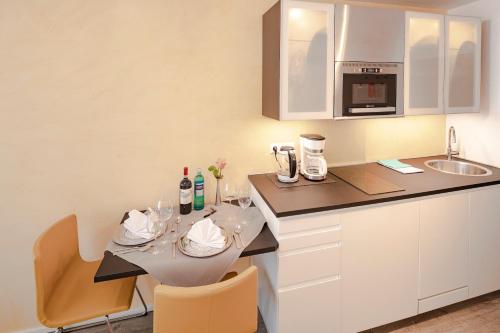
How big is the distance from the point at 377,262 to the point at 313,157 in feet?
2.48

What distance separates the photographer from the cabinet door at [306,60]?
5.94 ft

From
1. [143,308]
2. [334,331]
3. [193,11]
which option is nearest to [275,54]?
[193,11]

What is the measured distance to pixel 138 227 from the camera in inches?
66.1

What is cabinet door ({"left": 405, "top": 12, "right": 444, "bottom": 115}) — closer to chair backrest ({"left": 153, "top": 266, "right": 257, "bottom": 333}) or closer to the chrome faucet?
the chrome faucet

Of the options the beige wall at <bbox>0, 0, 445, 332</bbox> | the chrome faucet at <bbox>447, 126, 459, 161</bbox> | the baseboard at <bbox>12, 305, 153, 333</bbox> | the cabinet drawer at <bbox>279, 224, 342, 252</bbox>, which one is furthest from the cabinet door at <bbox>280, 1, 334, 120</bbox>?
the baseboard at <bbox>12, 305, 153, 333</bbox>

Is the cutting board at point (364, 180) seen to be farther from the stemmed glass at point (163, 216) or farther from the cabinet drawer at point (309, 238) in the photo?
the stemmed glass at point (163, 216)

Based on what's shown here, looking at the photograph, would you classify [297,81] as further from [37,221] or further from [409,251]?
[37,221]

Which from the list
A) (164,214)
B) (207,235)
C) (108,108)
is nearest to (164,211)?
(164,214)

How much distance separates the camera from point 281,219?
1.58 meters

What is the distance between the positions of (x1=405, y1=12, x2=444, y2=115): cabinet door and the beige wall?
1.00 m

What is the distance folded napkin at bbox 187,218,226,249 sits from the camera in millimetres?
1542

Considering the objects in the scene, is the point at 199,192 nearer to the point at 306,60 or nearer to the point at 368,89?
the point at 306,60

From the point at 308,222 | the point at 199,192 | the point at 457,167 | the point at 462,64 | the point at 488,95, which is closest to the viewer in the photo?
the point at 308,222

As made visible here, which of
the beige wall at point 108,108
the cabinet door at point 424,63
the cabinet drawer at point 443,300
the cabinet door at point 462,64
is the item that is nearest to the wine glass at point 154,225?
the beige wall at point 108,108
